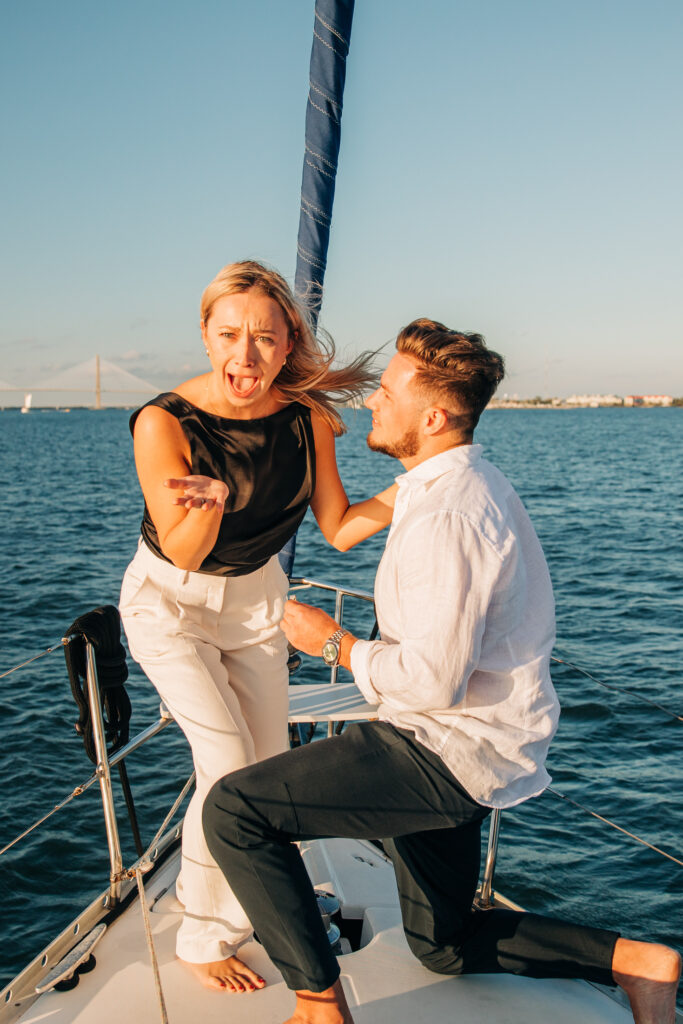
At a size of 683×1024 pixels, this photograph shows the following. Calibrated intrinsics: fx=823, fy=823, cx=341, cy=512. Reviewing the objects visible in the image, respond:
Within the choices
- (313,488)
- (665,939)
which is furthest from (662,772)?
(313,488)

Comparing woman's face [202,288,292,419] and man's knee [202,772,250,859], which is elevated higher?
woman's face [202,288,292,419]

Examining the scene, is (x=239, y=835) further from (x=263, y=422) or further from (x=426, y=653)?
(x=263, y=422)

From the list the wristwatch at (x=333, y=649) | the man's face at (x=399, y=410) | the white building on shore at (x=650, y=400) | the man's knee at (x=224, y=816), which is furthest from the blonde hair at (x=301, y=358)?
the white building on shore at (x=650, y=400)

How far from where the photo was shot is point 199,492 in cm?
238

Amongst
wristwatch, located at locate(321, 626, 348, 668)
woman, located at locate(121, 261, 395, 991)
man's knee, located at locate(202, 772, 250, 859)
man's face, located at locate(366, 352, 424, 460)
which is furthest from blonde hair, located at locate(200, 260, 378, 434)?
man's knee, located at locate(202, 772, 250, 859)

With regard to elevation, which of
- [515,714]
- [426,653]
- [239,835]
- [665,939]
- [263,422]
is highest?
[263,422]

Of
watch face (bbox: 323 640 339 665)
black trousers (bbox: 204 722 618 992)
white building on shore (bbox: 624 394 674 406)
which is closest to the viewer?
black trousers (bbox: 204 722 618 992)

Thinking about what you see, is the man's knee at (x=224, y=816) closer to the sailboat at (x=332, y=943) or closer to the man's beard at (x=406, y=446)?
the sailboat at (x=332, y=943)

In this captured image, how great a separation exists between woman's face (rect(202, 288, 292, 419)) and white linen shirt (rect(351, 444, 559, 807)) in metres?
0.66

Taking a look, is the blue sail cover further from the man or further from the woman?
the man

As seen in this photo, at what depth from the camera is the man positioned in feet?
6.42

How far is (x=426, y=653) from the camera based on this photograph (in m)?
1.93

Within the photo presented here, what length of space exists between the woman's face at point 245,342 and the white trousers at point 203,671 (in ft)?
2.01

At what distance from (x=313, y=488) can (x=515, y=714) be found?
115 centimetres
